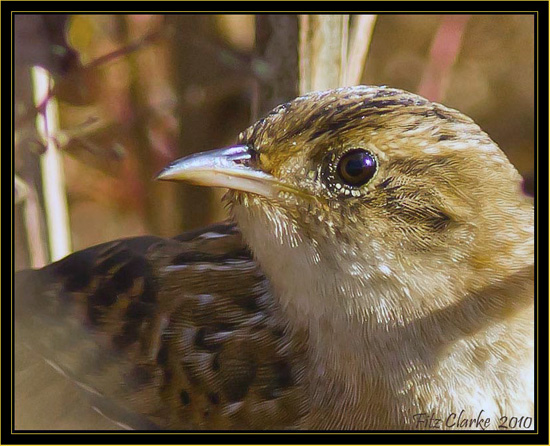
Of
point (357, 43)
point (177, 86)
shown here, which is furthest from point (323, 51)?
point (177, 86)

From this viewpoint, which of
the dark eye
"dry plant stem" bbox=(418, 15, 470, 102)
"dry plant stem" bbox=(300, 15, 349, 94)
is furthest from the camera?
"dry plant stem" bbox=(418, 15, 470, 102)

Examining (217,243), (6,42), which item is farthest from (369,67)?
(6,42)

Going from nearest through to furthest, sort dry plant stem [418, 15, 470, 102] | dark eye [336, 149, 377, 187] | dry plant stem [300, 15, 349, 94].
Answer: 1. dark eye [336, 149, 377, 187]
2. dry plant stem [300, 15, 349, 94]
3. dry plant stem [418, 15, 470, 102]

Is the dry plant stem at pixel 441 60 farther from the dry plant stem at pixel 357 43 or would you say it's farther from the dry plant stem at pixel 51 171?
the dry plant stem at pixel 51 171

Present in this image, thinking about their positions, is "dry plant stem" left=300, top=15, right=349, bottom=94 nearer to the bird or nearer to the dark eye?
the bird

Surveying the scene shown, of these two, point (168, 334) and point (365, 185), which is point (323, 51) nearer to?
point (365, 185)

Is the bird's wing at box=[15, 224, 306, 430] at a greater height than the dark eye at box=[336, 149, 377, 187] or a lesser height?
lesser

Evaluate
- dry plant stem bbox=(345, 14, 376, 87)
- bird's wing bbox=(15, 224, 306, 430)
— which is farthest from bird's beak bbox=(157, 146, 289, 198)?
dry plant stem bbox=(345, 14, 376, 87)
